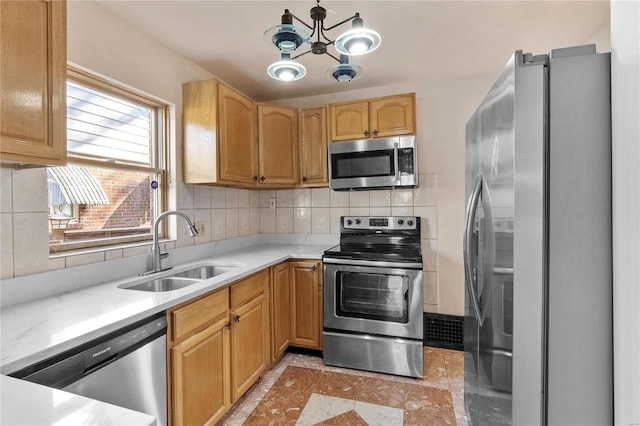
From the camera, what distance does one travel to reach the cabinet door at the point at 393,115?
100 inches

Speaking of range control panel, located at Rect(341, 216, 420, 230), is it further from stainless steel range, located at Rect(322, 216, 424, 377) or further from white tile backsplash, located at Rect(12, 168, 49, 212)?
white tile backsplash, located at Rect(12, 168, 49, 212)

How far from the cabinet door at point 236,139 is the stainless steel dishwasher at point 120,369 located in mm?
1246

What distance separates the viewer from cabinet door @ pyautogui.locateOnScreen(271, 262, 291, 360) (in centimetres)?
235

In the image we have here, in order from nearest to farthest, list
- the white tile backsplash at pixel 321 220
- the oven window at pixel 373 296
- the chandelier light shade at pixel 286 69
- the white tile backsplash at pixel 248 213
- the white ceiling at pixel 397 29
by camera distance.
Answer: the white tile backsplash at pixel 248 213 → the chandelier light shade at pixel 286 69 → the white ceiling at pixel 397 29 → the oven window at pixel 373 296 → the white tile backsplash at pixel 321 220

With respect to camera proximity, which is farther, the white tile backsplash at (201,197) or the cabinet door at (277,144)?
the cabinet door at (277,144)

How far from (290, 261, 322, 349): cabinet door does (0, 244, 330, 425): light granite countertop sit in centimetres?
72

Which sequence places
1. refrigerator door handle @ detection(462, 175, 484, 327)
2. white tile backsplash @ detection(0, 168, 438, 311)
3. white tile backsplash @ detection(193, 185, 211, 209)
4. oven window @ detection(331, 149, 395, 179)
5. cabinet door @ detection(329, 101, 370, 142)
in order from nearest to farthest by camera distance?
refrigerator door handle @ detection(462, 175, 484, 327) → white tile backsplash @ detection(0, 168, 438, 311) → white tile backsplash @ detection(193, 185, 211, 209) → oven window @ detection(331, 149, 395, 179) → cabinet door @ detection(329, 101, 370, 142)

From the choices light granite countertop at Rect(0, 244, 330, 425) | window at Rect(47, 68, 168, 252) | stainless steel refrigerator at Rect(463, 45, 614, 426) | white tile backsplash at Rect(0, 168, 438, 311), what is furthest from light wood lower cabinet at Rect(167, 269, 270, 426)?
stainless steel refrigerator at Rect(463, 45, 614, 426)

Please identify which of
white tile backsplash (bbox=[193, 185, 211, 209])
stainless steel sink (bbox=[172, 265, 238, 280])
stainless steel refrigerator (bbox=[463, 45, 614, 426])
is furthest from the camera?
white tile backsplash (bbox=[193, 185, 211, 209])

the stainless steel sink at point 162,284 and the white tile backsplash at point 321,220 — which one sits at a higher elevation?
the white tile backsplash at point 321,220

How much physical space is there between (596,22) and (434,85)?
111 centimetres

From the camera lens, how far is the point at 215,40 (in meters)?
2.07

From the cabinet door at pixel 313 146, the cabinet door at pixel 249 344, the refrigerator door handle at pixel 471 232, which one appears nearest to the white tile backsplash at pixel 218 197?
the cabinet door at pixel 313 146

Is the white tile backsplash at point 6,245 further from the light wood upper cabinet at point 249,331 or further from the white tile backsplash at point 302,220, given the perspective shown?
the white tile backsplash at point 302,220
